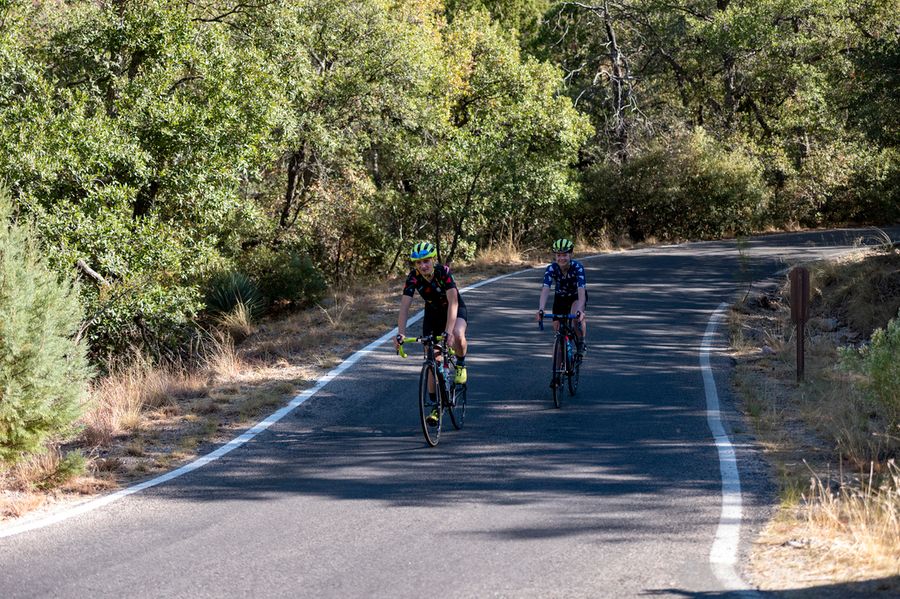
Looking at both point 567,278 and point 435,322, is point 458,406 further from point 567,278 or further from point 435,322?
point 567,278

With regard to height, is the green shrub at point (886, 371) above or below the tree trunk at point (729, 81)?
below

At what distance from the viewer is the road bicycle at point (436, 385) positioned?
9102 mm

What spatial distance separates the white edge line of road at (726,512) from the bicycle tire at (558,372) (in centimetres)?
157

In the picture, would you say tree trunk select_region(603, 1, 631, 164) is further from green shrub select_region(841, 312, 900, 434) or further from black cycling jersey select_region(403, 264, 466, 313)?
black cycling jersey select_region(403, 264, 466, 313)

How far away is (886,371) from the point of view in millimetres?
8805

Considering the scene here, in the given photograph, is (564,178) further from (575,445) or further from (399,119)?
(575,445)

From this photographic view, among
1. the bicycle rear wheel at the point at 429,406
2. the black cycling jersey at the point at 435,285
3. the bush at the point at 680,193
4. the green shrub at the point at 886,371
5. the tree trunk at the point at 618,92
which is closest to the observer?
the green shrub at the point at 886,371

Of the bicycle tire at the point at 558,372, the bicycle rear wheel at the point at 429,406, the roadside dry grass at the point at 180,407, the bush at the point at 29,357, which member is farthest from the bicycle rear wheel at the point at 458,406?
the bush at the point at 29,357

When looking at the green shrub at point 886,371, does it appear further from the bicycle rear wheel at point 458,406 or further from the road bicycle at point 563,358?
the bicycle rear wheel at point 458,406

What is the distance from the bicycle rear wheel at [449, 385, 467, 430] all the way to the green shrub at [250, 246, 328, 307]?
507 inches

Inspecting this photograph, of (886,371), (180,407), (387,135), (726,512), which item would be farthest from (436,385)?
(387,135)

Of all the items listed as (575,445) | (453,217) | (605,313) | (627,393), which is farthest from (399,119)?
(575,445)

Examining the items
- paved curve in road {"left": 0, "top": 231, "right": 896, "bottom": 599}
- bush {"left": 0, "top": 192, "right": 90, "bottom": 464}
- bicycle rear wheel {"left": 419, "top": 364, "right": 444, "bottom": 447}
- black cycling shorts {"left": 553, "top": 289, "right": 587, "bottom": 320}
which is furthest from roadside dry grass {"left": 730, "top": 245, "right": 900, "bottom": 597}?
bush {"left": 0, "top": 192, "right": 90, "bottom": 464}

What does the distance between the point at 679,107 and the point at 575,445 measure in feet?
105
